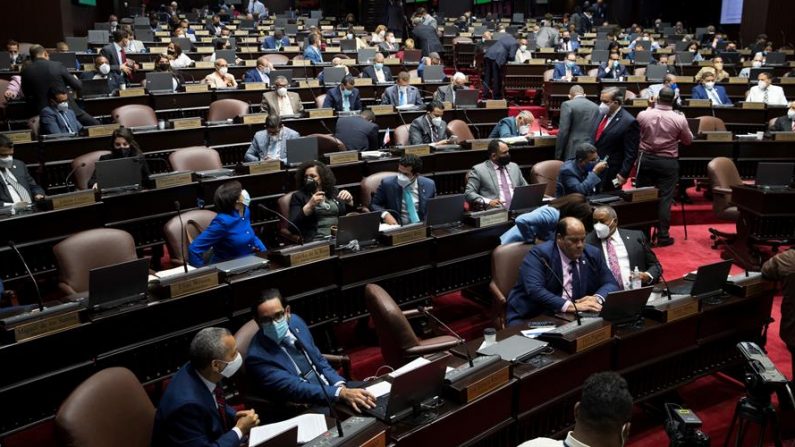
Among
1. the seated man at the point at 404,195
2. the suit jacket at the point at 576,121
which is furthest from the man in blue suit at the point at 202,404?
the suit jacket at the point at 576,121

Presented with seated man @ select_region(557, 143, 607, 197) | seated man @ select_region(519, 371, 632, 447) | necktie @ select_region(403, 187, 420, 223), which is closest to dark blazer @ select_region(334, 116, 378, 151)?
necktie @ select_region(403, 187, 420, 223)

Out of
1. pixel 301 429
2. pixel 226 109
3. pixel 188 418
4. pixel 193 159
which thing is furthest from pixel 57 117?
pixel 301 429

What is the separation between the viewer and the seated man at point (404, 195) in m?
5.42

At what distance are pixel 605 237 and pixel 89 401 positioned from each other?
10.3 ft

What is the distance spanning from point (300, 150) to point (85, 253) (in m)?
2.25

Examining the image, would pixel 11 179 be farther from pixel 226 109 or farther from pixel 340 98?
pixel 340 98

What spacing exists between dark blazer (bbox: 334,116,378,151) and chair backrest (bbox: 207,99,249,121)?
1380 mm

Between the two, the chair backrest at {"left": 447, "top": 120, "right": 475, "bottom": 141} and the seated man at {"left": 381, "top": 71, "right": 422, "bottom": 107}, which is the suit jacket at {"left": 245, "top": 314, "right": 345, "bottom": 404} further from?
the seated man at {"left": 381, "top": 71, "right": 422, "bottom": 107}

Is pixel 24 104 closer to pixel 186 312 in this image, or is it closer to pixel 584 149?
pixel 186 312

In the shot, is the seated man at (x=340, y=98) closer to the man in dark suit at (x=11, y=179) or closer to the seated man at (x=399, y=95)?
the seated man at (x=399, y=95)

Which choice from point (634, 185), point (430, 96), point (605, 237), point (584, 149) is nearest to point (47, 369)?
point (605, 237)

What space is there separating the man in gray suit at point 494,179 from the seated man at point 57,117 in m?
3.81

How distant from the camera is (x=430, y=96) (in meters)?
10.1

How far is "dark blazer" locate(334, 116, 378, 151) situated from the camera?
714cm
